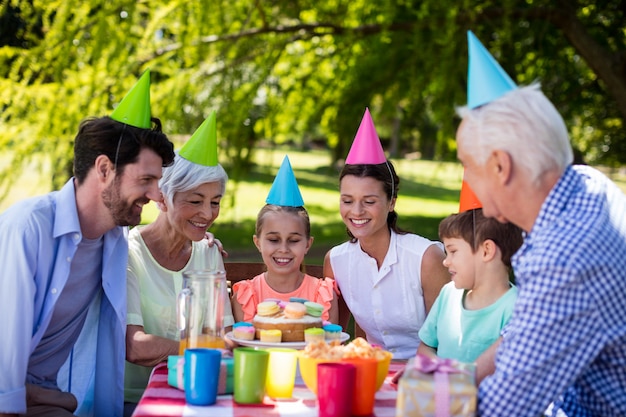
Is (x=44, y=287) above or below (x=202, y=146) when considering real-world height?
below

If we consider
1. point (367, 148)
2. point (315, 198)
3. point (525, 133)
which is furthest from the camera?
point (315, 198)

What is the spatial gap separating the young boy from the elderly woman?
89 cm

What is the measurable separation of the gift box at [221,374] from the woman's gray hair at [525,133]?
0.88 metres

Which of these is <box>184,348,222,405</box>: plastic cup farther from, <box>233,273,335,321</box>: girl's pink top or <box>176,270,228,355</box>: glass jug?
<box>233,273,335,321</box>: girl's pink top

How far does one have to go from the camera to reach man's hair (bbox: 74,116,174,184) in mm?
2994

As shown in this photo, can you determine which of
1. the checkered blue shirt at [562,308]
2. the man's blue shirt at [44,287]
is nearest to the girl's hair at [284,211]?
the man's blue shirt at [44,287]

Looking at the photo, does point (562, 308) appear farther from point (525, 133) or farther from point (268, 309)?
point (268, 309)

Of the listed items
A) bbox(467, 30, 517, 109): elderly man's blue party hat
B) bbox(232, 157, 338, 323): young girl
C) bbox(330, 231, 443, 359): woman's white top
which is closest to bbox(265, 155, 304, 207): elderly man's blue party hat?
bbox(232, 157, 338, 323): young girl

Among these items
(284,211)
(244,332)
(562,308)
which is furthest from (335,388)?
(284,211)

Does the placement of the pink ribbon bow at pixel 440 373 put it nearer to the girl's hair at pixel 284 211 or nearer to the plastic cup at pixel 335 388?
the plastic cup at pixel 335 388

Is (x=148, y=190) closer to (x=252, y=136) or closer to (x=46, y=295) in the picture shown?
(x=46, y=295)

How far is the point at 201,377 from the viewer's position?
230 centimetres

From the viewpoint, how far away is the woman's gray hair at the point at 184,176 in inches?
137

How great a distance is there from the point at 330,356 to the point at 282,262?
1.15 meters
